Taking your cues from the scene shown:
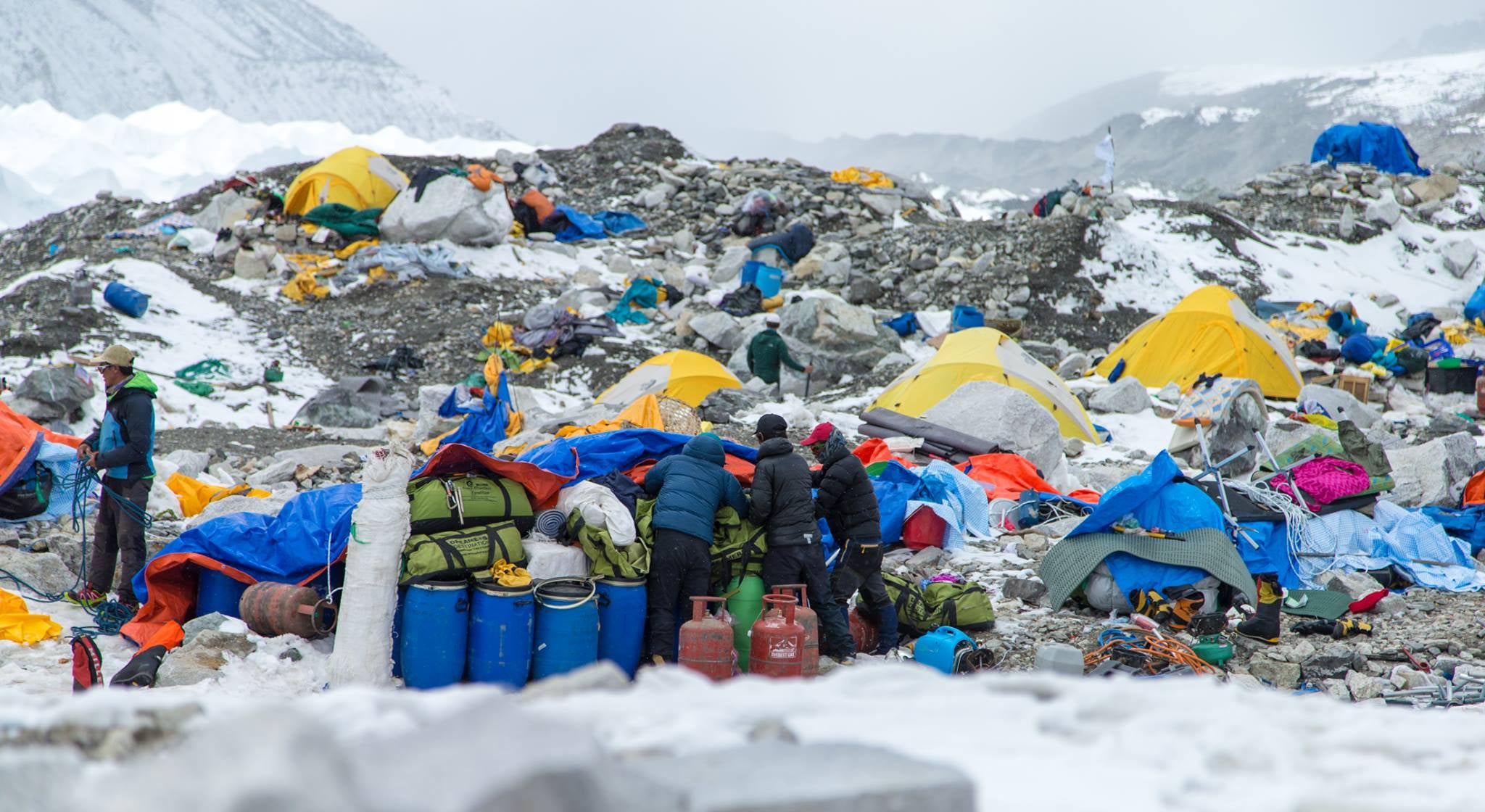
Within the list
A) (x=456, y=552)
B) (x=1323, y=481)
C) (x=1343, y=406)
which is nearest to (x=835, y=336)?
(x=1343, y=406)

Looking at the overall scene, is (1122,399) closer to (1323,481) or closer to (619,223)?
(1323,481)

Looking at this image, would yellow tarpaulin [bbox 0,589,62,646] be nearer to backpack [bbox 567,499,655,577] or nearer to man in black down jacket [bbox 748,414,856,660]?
backpack [bbox 567,499,655,577]

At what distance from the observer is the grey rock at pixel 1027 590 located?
6.31 m

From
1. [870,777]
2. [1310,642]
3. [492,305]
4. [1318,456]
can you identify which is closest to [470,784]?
[870,777]

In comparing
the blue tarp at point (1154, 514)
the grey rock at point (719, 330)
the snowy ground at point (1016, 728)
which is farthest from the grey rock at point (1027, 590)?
the grey rock at point (719, 330)

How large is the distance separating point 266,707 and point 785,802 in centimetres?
79

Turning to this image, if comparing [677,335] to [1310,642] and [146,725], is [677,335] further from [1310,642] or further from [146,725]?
[146,725]

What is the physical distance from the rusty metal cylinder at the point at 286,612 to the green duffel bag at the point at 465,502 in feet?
2.07

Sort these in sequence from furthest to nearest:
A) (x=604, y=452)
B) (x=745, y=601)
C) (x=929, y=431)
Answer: (x=929, y=431) < (x=604, y=452) < (x=745, y=601)

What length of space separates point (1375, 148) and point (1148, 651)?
1085 inches

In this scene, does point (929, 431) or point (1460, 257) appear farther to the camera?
point (1460, 257)

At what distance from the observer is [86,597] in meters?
5.73

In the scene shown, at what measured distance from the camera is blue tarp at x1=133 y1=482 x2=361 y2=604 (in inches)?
204

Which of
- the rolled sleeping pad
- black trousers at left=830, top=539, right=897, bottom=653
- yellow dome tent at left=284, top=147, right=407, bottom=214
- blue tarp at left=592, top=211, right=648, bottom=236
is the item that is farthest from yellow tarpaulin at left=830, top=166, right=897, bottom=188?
black trousers at left=830, top=539, right=897, bottom=653
